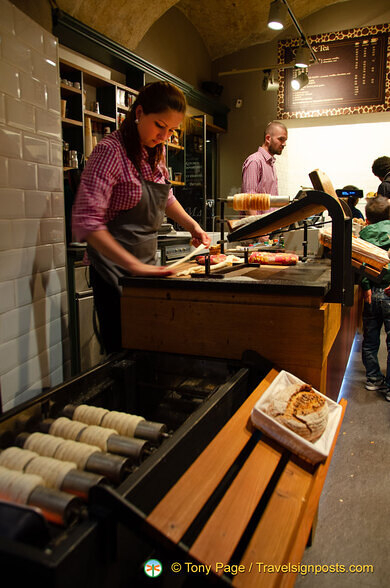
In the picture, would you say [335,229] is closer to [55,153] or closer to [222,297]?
[222,297]

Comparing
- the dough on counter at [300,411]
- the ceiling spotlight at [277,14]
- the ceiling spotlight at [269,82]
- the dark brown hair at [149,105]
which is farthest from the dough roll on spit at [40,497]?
the ceiling spotlight at [269,82]

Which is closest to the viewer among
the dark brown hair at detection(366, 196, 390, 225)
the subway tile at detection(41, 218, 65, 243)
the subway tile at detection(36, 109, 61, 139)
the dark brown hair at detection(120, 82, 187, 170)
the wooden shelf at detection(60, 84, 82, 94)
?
the dark brown hair at detection(120, 82, 187, 170)

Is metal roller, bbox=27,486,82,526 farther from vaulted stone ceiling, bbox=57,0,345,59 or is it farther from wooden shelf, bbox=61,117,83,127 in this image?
vaulted stone ceiling, bbox=57,0,345,59

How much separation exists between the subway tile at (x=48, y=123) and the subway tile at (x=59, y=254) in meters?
0.61

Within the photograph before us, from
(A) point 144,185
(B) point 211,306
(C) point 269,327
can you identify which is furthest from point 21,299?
(C) point 269,327

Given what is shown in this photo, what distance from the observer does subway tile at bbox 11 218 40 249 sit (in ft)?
7.42

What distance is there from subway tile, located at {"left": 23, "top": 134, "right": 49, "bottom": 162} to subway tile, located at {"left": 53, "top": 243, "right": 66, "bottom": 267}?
481 millimetres

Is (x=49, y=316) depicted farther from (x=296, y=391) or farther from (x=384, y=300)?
(x=384, y=300)

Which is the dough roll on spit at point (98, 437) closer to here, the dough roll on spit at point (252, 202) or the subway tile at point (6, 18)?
the dough roll on spit at point (252, 202)

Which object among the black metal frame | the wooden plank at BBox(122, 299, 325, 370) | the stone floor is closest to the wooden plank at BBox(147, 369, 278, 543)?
the wooden plank at BBox(122, 299, 325, 370)

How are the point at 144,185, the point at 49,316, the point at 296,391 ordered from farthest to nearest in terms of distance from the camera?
the point at 49,316 → the point at 144,185 → the point at 296,391

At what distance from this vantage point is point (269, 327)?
56.4 inches

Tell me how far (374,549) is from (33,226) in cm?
214

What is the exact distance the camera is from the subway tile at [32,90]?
225cm
